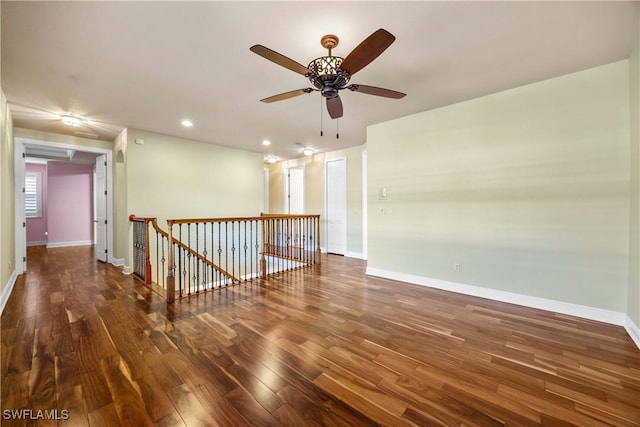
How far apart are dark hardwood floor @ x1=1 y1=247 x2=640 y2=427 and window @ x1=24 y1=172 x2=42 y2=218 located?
21.3 ft

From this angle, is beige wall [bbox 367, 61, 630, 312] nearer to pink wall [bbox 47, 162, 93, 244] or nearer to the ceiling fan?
the ceiling fan

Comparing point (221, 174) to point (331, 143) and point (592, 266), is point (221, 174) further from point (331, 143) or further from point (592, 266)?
point (592, 266)

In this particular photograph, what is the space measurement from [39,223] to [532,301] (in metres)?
12.1

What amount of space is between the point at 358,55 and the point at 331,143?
3995mm

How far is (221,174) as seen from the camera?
19.7 feet

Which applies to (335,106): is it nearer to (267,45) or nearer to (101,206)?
(267,45)

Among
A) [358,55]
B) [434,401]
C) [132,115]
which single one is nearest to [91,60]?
[132,115]

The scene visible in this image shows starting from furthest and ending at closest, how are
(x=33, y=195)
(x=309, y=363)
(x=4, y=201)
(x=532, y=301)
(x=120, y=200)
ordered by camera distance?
(x=33, y=195) < (x=120, y=200) < (x=4, y=201) < (x=532, y=301) < (x=309, y=363)

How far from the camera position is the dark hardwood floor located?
1.52 m

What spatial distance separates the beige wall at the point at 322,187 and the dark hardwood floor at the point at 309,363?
2926 millimetres

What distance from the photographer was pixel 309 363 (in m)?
1.98

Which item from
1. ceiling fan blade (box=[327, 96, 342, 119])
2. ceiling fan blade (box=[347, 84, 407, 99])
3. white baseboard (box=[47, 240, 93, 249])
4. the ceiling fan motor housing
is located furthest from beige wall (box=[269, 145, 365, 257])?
white baseboard (box=[47, 240, 93, 249])

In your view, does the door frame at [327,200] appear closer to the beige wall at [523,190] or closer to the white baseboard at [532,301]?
the beige wall at [523,190]

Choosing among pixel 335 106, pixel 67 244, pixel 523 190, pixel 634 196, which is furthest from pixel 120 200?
pixel 634 196
